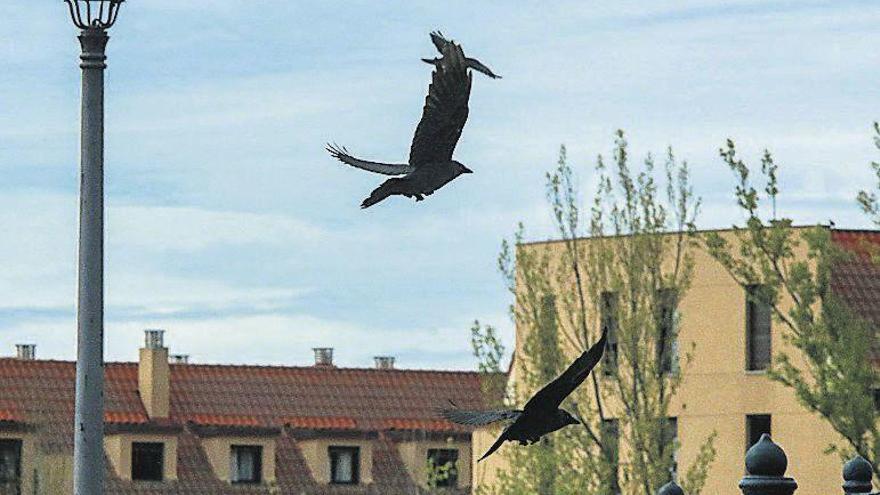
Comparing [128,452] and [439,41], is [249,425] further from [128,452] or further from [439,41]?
[439,41]

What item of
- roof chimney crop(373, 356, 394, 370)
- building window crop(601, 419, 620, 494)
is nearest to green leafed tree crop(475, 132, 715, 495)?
building window crop(601, 419, 620, 494)

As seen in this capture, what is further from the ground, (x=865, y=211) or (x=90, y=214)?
(x=865, y=211)

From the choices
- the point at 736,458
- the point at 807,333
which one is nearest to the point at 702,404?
the point at 736,458

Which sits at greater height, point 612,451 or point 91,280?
point 612,451

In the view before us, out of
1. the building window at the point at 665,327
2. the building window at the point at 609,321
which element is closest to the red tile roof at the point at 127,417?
the building window at the point at 609,321

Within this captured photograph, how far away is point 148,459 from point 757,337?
65.8 feet

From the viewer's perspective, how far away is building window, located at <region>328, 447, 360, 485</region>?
64062mm

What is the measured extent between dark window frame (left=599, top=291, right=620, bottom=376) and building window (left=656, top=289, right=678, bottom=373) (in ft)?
2.64

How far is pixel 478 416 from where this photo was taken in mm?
7160

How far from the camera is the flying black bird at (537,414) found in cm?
702

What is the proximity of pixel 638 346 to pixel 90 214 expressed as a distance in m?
32.2

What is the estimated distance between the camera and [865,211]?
36781 mm

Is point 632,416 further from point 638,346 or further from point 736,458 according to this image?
point 736,458

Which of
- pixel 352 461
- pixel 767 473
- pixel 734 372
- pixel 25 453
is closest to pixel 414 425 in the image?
pixel 352 461
